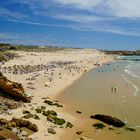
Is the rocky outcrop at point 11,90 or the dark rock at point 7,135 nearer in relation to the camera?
the dark rock at point 7,135

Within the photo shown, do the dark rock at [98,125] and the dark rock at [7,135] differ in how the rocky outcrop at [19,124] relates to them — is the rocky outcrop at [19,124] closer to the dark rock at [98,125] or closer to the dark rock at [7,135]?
the dark rock at [7,135]

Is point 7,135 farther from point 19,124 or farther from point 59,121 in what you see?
point 59,121

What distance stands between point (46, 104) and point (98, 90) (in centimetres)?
1410

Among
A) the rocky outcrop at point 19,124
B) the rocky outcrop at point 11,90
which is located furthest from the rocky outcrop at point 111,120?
the rocky outcrop at point 11,90

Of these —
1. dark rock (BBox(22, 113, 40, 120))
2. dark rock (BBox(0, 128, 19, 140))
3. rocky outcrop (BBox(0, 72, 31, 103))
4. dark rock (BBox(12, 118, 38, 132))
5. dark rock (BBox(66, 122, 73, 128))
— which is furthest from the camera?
rocky outcrop (BBox(0, 72, 31, 103))

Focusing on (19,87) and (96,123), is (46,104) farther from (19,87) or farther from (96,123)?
(96,123)

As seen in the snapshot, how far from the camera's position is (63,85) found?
48.3 metres

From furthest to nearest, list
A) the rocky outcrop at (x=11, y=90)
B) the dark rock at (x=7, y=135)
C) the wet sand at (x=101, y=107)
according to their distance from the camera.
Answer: the rocky outcrop at (x=11, y=90) → the wet sand at (x=101, y=107) → the dark rock at (x=7, y=135)

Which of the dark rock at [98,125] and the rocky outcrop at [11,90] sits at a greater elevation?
the rocky outcrop at [11,90]

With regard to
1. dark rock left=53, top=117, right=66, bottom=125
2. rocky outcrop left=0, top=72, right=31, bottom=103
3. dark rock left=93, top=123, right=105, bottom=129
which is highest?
rocky outcrop left=0, top=72, right=31, bottom=103

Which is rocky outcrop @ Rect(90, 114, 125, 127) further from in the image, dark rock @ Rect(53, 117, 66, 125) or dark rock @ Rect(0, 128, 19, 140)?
dark rock @ Rect(0, 128, 19, 140)

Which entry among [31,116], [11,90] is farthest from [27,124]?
[11,90]

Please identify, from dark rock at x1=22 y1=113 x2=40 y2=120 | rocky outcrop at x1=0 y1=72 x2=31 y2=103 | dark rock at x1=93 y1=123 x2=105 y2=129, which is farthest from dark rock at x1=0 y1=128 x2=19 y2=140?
rocky outcrop at x1=0 y1=72 x2=31 y2=103

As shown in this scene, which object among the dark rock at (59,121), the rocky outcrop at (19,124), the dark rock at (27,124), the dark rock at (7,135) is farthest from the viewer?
the dark rock at (59,121)
